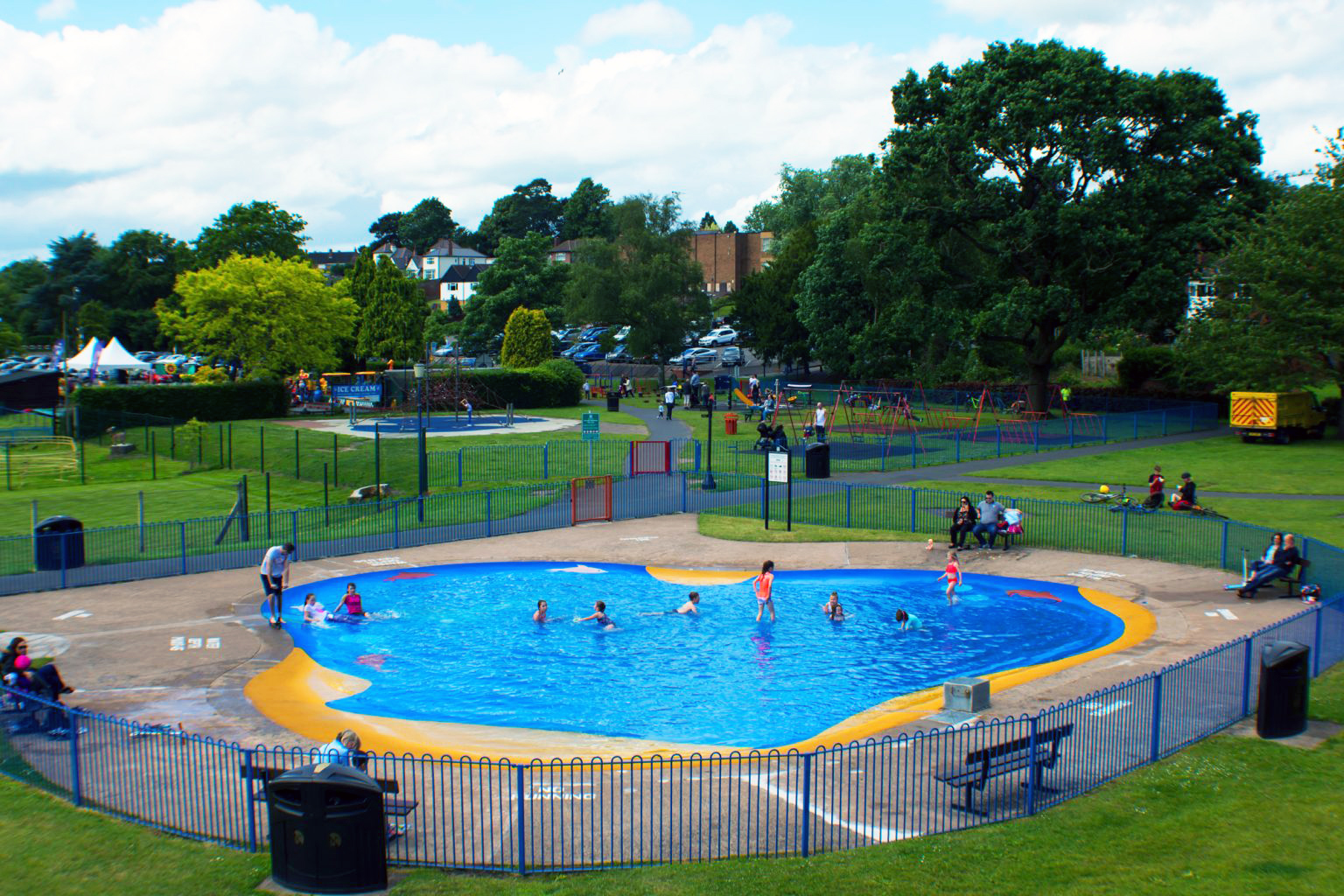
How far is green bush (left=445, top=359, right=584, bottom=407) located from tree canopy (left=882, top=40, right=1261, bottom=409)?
22.4 m

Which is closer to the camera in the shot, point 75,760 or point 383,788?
point 383,788

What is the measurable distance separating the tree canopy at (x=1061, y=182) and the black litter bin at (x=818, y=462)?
20808mm

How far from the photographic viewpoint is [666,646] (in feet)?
71.7

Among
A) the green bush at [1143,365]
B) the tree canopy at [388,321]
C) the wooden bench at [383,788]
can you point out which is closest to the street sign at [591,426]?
the wooden bench at [383,788]

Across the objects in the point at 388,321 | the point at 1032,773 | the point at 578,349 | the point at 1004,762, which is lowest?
the point at 1032,773

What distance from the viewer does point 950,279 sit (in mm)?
59656

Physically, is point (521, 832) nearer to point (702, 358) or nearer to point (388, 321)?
point (388, 321)

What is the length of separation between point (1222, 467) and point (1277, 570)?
19987 mm

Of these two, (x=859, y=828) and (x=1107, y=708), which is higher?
(x=1107, y=708)

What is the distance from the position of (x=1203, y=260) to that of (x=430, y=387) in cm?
4287

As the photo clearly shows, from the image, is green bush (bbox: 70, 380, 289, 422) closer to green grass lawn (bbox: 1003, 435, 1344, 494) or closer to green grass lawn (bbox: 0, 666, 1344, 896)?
green grass lawn (bbox: 1003, 435, 1344, 494)

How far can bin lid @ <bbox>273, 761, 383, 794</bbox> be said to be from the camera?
9844mm

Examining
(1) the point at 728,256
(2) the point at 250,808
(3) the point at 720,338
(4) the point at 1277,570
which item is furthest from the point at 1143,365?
(2) the point at 250,808

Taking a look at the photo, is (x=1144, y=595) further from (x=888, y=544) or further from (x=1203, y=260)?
(x=1203, y=260)
